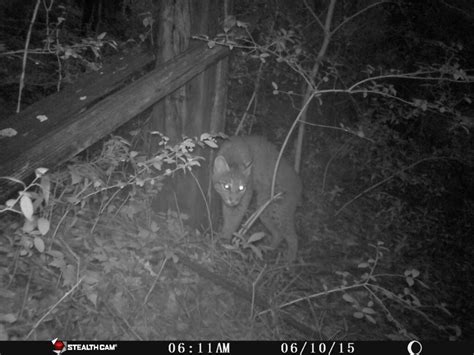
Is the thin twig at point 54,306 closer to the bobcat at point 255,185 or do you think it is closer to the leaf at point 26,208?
the leaf at point 26,208

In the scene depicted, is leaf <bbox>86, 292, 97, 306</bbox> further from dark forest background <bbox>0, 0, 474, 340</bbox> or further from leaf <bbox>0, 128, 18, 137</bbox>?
leaf <bbox>0, 128, 18, 137</bbox>

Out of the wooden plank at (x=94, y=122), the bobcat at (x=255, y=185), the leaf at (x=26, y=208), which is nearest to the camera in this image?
the leaf at (x=26, y=208)

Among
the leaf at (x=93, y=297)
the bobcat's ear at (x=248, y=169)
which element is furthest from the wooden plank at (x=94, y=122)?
the bobcat's ear at (x=248, y=169)

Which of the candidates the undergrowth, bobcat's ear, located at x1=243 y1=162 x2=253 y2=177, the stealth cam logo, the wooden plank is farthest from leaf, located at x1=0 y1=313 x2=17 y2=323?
bobcat's ear, located at x1=243 y1=162 x2=253 y2=177

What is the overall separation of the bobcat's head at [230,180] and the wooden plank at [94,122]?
5.88 feet

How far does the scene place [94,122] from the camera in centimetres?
253

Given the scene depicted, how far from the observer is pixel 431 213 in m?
7.34

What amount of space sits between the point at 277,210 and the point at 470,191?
4951mm

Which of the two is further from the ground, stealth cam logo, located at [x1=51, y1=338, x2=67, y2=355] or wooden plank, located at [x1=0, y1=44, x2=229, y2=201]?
wooden plank, located at [x1=0, y1=44, x2=229, y2=201]

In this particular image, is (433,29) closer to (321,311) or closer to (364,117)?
(364,117)

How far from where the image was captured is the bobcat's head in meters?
4.94

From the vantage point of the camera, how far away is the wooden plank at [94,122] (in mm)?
2266

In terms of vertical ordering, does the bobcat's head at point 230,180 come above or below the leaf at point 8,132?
below

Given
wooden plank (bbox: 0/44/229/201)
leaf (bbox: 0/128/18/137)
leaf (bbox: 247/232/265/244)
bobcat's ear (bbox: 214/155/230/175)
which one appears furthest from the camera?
bobcat's ear (bbox: 214/155/230/175)
